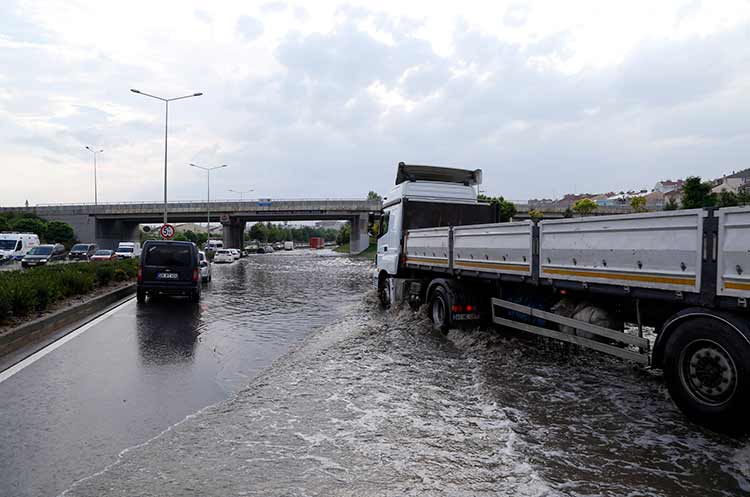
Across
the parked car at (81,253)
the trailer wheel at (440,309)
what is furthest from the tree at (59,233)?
the trailer wheel at (440,309)

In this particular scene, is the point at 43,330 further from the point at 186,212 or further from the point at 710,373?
the point at 186,212

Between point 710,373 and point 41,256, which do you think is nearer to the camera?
point 710,373

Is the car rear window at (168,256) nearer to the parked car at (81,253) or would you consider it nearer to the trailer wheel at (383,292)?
the trailer wheel at (383,292)

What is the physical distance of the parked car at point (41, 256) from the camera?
32.9 meters

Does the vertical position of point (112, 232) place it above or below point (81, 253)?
above

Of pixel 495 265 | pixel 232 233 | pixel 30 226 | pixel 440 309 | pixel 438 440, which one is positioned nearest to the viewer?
pixel 438 440

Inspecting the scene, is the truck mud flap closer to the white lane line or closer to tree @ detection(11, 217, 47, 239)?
the white lane line

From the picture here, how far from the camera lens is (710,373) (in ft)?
15.6

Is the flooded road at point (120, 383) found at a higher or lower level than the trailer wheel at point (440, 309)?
lower

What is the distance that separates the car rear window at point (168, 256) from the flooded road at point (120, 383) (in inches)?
90.3

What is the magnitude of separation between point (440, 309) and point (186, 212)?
212ft

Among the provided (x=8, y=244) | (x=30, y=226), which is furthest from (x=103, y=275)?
(x=30, y=226)

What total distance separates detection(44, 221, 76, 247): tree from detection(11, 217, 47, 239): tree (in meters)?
0.53

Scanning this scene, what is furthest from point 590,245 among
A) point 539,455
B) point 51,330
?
point 51,330
